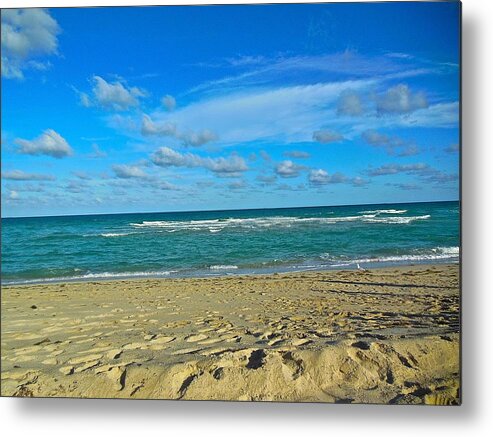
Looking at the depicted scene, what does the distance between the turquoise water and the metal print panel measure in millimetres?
43

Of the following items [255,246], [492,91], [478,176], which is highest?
[492,91]

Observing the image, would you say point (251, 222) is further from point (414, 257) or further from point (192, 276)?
point (414, 257)

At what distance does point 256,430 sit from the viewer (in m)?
3.13

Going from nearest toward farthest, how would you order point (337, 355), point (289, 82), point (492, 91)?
point (492, 91)
point (337, 355)
point (289, 82)

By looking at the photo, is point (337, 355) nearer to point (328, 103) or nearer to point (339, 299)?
point (339, 299)

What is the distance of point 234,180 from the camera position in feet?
13.5

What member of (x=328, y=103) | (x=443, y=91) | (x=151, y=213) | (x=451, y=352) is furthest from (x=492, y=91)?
(x=151, y=213)

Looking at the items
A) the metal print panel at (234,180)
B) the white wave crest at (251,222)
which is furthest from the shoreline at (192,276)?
the white wave crest at (251,222)

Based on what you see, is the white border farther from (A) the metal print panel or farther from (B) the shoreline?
(B) the shoreline

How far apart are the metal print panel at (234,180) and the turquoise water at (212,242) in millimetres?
43

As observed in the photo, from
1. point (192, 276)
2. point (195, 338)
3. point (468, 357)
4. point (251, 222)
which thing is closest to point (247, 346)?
point (195, 338)

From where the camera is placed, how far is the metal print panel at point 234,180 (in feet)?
10.3

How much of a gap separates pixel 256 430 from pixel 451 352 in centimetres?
127

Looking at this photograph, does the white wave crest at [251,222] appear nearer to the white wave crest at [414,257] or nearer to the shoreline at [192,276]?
the white wave crest at [414,257]
